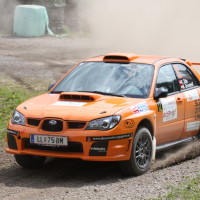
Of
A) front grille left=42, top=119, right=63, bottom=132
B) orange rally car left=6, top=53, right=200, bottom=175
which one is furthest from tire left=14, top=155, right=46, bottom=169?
front grille left=42, top=119, right=63, bottom=132

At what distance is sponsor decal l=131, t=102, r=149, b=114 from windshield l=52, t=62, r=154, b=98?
10.2 inches

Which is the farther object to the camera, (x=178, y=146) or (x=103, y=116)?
(x=178, y=146)

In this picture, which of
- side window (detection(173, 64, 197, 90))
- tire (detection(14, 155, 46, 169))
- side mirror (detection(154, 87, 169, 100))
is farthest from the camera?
side window (detection(173, 64, 197, 90))

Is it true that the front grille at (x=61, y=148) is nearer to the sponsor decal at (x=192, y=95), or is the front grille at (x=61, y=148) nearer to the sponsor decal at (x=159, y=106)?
the sponsor decal at (x=159, y=106)

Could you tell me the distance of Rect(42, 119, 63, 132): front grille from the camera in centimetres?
710

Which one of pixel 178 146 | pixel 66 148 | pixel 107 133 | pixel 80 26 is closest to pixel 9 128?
pixel 66 148

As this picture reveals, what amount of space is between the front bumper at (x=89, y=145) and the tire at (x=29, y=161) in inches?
18.9

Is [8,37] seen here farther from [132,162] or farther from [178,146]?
[132,162]

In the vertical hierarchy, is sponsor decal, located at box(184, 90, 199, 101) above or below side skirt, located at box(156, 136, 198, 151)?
above

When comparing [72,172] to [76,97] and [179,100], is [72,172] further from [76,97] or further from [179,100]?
[179,100]

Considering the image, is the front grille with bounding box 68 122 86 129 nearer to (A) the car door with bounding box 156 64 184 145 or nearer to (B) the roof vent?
(A) the car door with bounding box 156 64 184 145

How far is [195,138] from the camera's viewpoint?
30.2 ft

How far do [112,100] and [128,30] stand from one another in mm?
18522

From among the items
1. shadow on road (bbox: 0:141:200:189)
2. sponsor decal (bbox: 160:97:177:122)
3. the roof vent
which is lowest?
shadow on road (bbox: 0:141:200:189)
